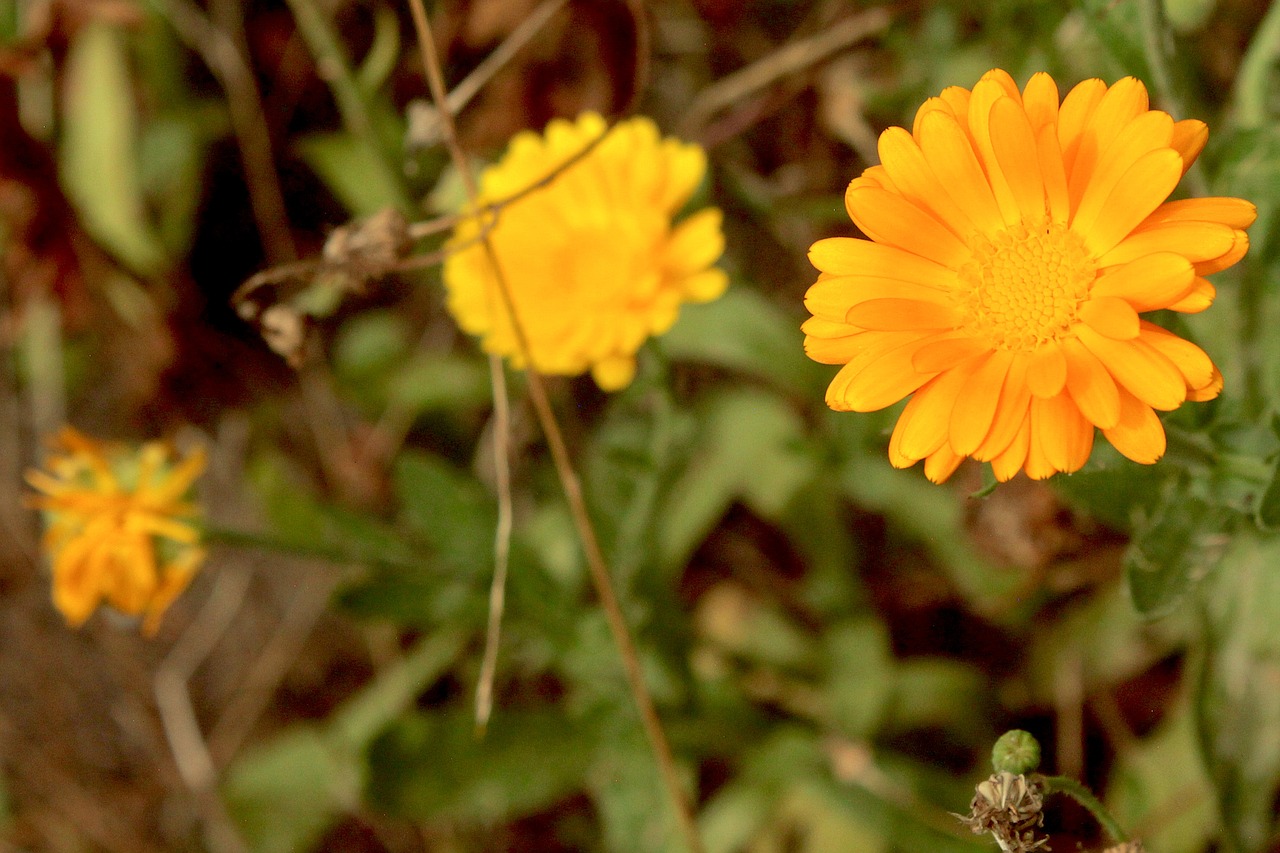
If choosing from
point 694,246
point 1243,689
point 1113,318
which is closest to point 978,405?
point 1113,318

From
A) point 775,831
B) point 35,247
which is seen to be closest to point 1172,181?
point 775,831

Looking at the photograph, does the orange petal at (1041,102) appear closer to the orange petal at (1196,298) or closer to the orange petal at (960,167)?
the orange petal at (960,167)

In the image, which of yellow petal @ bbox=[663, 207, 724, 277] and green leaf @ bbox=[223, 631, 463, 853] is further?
green leaf @ bbox=[223, 631, 463, 853]

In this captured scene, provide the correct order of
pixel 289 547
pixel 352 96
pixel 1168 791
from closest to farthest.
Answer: pixel 289 547
pixel 1168 791
pixel 352 96

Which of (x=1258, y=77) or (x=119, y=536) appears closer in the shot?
(x=1258, y=77)

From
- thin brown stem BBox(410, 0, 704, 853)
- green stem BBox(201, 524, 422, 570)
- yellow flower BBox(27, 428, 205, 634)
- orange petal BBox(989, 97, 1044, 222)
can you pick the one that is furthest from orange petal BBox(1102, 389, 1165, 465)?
yellow flower BBox(27, 428, 205, 634)

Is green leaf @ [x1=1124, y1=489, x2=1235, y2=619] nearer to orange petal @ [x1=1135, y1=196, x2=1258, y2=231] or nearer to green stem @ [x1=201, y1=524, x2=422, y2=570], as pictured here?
orange petal @ [x1=1135, y1=196, x2=1258, y2=231]

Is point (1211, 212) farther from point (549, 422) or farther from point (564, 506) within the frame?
point (564, 506)
